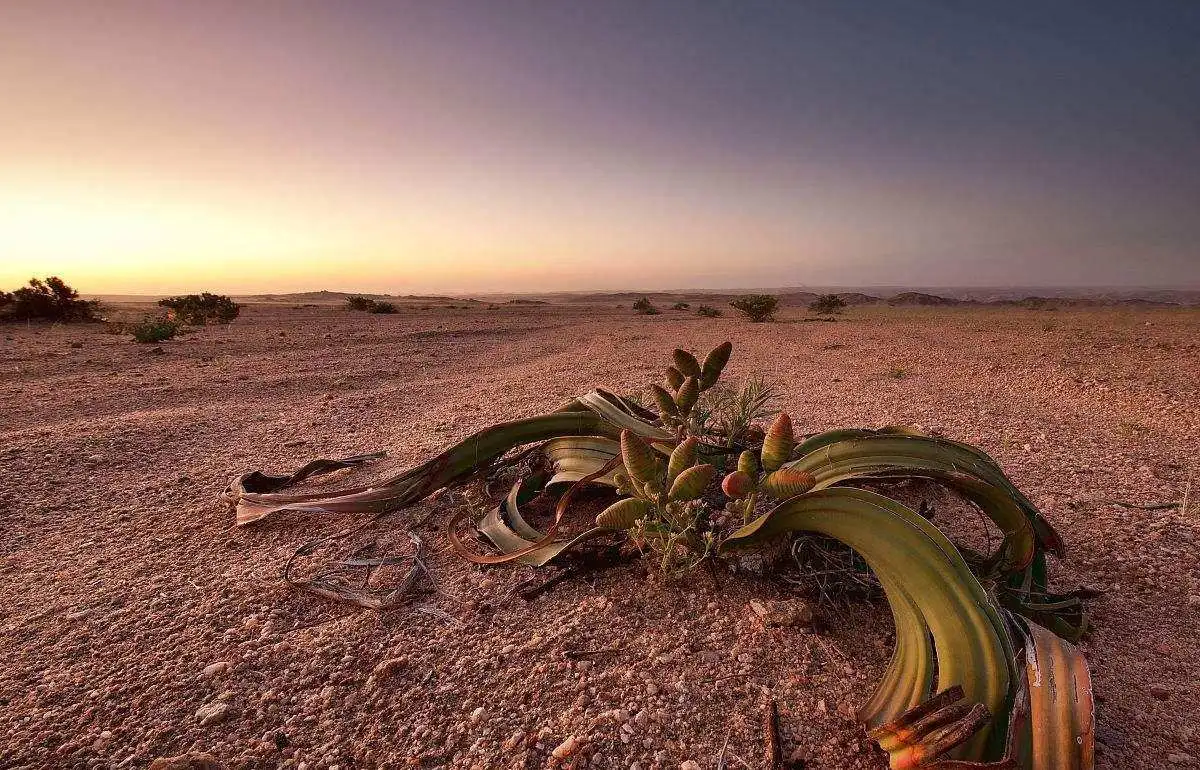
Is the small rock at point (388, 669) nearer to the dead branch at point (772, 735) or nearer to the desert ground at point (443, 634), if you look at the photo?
the desert ground at point (443, 634)

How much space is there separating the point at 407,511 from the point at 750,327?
1363cm

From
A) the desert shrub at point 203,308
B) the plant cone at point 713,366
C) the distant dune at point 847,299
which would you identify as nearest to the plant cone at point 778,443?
the plant cone at point 713,366

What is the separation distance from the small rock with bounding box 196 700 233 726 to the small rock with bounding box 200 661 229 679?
121 mm

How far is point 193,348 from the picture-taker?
990cm

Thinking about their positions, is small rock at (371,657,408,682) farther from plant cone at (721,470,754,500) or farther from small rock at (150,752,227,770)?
plant cone at (721,470,754,500)

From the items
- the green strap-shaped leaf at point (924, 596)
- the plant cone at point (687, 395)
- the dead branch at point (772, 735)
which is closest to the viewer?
the green strap-shaped leaf at point (924, 596)

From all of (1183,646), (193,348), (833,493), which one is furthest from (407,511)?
(193,348)

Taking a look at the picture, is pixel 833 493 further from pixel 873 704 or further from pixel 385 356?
pixel 385 356

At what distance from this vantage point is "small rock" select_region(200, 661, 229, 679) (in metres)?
1.57

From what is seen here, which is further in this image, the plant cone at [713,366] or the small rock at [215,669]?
the plant cone at [713,366]

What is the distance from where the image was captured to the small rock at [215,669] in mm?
1565

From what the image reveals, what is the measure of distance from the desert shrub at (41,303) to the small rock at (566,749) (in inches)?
767

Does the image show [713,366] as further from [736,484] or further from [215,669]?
[215,669]

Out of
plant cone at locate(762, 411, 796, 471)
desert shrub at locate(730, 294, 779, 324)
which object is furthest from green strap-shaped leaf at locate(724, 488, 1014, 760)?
desert shrub at locate(730, 294, 779, 324)
